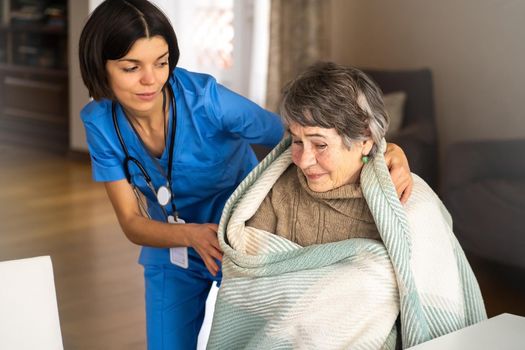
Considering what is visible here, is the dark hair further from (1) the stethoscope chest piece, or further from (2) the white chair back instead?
(2) the white chair back

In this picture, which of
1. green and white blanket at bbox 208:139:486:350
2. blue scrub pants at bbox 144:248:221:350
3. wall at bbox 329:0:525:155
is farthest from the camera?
wall at bbox 329:0:525:155

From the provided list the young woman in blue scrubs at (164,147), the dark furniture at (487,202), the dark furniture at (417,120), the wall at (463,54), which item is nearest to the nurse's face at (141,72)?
the young woman in blue scrubs at (164,147)

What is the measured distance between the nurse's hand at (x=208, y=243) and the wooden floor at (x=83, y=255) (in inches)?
54.5

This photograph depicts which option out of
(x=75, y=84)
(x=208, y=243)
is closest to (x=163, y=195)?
(x=208, y=243)

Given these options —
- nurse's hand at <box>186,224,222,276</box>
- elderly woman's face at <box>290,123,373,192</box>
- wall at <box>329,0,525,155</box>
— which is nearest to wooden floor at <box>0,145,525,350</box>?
wall at <box>329,0,525,155</box>

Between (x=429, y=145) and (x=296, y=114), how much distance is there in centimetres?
290

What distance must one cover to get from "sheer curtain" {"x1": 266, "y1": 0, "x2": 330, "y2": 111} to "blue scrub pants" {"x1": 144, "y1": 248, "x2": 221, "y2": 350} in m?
3.40

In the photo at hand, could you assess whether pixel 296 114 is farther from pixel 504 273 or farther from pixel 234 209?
pixel 504 273

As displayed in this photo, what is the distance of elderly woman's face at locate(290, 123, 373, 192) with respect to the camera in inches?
63.6

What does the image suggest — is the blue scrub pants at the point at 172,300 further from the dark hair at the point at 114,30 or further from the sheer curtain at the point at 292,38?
the sheer curtain at the point at 292,38

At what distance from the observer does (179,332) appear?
2.07m

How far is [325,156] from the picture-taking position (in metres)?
1.62

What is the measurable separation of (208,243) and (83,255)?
254cm

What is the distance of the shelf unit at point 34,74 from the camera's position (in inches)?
271
